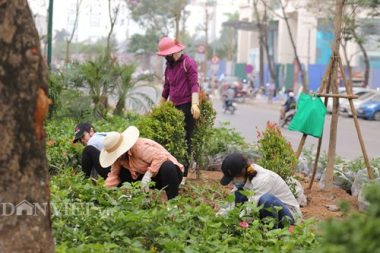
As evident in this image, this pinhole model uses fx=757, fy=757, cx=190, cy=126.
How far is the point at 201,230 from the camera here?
15.7ft

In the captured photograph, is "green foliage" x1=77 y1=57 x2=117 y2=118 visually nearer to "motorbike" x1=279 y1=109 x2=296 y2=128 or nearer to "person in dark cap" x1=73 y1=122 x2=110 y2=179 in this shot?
"person in dark cap" x1=73 y1=122 x2=110 y2=179

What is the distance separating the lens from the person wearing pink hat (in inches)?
308

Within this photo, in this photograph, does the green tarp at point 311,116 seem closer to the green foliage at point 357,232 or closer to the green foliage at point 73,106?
the green foliage at point 73,106

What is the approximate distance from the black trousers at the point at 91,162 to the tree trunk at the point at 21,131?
339 centimetres

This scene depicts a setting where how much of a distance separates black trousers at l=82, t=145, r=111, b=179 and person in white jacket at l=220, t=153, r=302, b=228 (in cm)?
162

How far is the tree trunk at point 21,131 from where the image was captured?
352 centimetres

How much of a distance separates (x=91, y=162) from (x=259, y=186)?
6.74 feet

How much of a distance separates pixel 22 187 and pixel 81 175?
Answer: 2938 mm

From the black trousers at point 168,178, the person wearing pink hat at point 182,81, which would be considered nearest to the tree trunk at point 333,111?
the person wearing pink hat at point 182,81

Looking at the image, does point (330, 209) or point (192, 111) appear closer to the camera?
point (330, 209)

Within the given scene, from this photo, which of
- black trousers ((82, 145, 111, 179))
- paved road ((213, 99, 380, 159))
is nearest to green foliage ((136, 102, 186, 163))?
black trousers ((82, 145, 111, 179))

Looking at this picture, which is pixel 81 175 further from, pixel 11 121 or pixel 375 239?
pixel 375 239

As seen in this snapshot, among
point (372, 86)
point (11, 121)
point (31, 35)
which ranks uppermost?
point (31, 35)

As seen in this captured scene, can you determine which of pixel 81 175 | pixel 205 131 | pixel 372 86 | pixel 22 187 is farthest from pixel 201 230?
pixel 372 86
